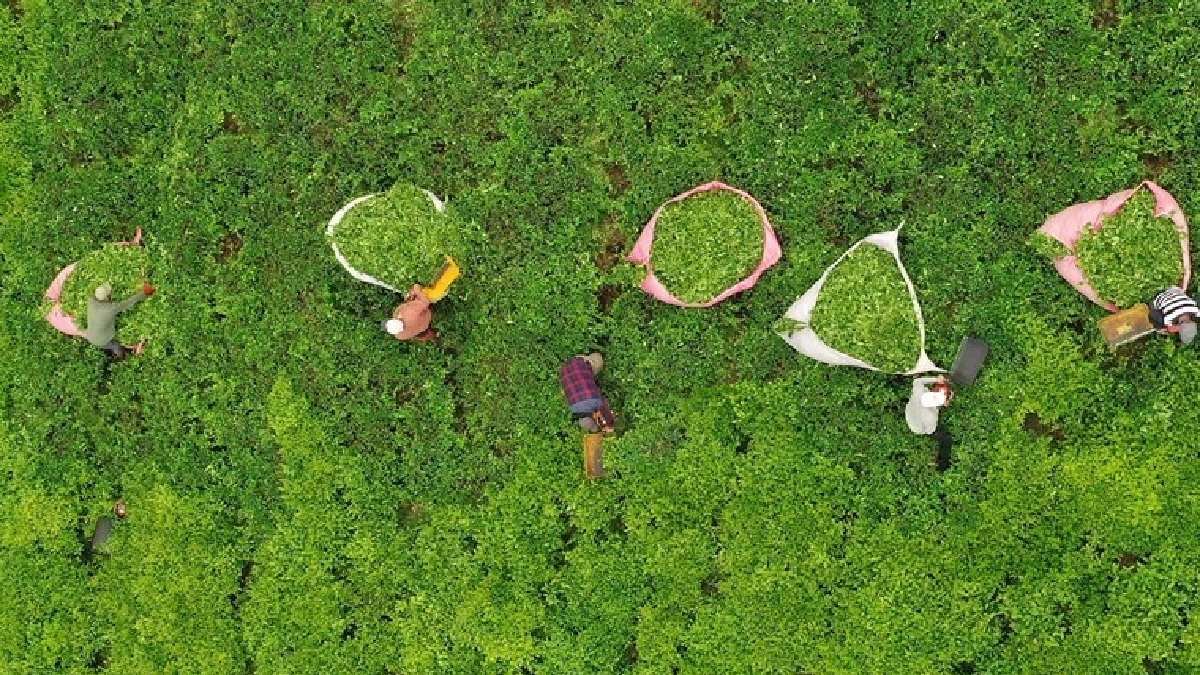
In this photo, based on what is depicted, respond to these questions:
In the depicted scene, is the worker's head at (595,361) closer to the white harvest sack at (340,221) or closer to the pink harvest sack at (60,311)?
the white harvest sack at (340,221)

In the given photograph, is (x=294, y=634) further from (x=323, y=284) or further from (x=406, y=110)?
(x=406, y=110)

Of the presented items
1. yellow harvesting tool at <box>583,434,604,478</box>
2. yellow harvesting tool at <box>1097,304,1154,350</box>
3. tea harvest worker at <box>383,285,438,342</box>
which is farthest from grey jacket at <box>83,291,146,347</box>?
yellow harvesting tool at <box>1097,304,1154,350</box>

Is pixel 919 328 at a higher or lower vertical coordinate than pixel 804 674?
higher

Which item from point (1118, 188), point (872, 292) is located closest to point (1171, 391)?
point (1118, 188)

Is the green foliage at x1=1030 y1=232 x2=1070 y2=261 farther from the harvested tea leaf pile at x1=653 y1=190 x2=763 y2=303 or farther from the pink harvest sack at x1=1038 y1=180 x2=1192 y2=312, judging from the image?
the harvested tea leaf pile at x1=653 y1=190 x2=763 y2=303

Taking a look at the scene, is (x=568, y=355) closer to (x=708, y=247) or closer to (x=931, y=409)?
(x=708, y=247)

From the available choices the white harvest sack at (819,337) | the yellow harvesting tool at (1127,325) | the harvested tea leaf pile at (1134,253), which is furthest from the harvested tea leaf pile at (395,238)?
the yellow harvesting tool at (1127,325)
